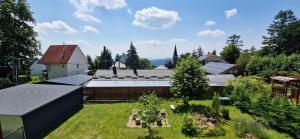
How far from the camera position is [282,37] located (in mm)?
53531

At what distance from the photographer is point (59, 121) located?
17.2m

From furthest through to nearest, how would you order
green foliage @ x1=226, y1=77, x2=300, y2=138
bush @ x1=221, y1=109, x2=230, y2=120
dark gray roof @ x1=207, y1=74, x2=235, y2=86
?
1. dark gray roof @ x1=207, y1=74, x2=235, y2=86
2. bush @ x1=221, y1=109, x2=230, y2=120
3. green foliage @ x1=226, y1=77, x2=300, y2=138

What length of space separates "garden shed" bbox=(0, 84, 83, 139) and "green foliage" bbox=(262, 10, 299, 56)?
172 ft

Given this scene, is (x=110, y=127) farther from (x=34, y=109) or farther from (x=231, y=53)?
(x=231, y=53)

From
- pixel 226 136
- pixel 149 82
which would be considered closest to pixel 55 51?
pixel 149 82

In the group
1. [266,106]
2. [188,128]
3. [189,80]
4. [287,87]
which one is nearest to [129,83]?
A: [189,80]

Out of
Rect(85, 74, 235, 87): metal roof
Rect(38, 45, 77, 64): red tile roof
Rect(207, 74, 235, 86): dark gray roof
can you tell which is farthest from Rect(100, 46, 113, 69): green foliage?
Rect(207, 74, 235, 86): dark gray roof

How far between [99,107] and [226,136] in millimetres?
13096

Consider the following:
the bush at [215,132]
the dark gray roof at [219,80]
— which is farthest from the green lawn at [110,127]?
the dark gray roof at [219,80]

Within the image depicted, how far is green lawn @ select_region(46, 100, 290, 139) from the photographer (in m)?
14.2

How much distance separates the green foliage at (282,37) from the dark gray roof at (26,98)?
2076 inches

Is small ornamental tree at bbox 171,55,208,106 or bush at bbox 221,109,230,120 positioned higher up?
small ornamental tree at bbox 171,55,208,106

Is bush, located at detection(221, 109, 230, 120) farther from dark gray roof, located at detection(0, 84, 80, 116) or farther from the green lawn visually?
dark gray roof, located at detection(0, 84, 80, 116)

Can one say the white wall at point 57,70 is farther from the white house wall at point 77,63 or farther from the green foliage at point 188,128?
the green foliage at point 188,128
